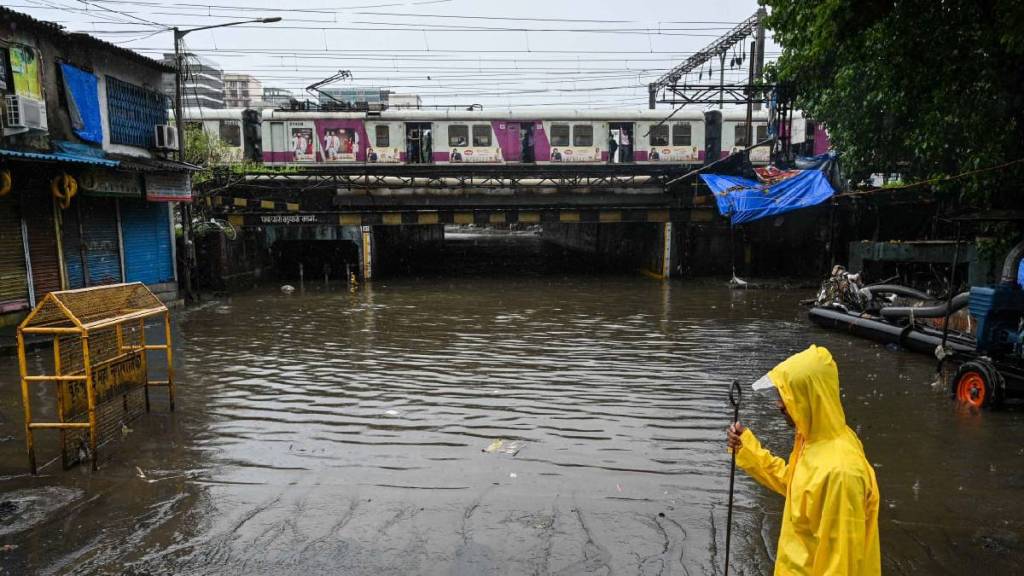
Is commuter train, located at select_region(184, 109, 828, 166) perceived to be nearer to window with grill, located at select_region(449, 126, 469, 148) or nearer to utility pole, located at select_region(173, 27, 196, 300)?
window with grill, located at select_region(449, 126, 469, 148)

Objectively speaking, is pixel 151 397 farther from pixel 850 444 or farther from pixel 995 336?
pixel 995 336

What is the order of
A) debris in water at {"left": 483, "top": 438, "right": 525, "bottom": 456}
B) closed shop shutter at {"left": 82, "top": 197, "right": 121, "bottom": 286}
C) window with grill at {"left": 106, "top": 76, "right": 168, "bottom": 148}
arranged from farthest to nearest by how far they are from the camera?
1. window with grill at {"left": 106, "top": 76, "right": 168, "bottom": 148}
2. closed shop shutter at {"left": 82, "top": 197, "right": 121, "bottom": 286}
3. debris in water at {"left": 483, "top": 438, "right": 525, "bottom": 456}

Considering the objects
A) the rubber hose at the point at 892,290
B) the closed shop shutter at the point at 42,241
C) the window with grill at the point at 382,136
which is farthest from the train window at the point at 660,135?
the closed shop shutter at the point at 42,241

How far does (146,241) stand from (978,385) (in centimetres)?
1824

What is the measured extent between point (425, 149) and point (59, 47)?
531 inches

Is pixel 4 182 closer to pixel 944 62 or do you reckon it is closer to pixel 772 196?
pixel 944 62

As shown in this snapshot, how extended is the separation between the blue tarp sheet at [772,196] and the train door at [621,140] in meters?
5.46

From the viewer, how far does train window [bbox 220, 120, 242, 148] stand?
26.0m

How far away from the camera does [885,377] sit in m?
9.19

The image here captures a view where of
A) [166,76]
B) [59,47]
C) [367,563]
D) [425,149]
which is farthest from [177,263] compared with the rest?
[367,563]

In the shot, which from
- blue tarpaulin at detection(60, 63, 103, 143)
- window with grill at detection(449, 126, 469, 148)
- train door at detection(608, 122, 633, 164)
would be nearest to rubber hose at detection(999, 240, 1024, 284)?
blue tarpaulin at detection(60, 63, 103, 143)

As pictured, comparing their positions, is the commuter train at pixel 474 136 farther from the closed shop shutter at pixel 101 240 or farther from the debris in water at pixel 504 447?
the debris in water at pixel 504 447

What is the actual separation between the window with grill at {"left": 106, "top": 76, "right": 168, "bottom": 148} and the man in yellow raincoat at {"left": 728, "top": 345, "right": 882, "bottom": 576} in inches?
693

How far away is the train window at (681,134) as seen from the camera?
85.9 ft
